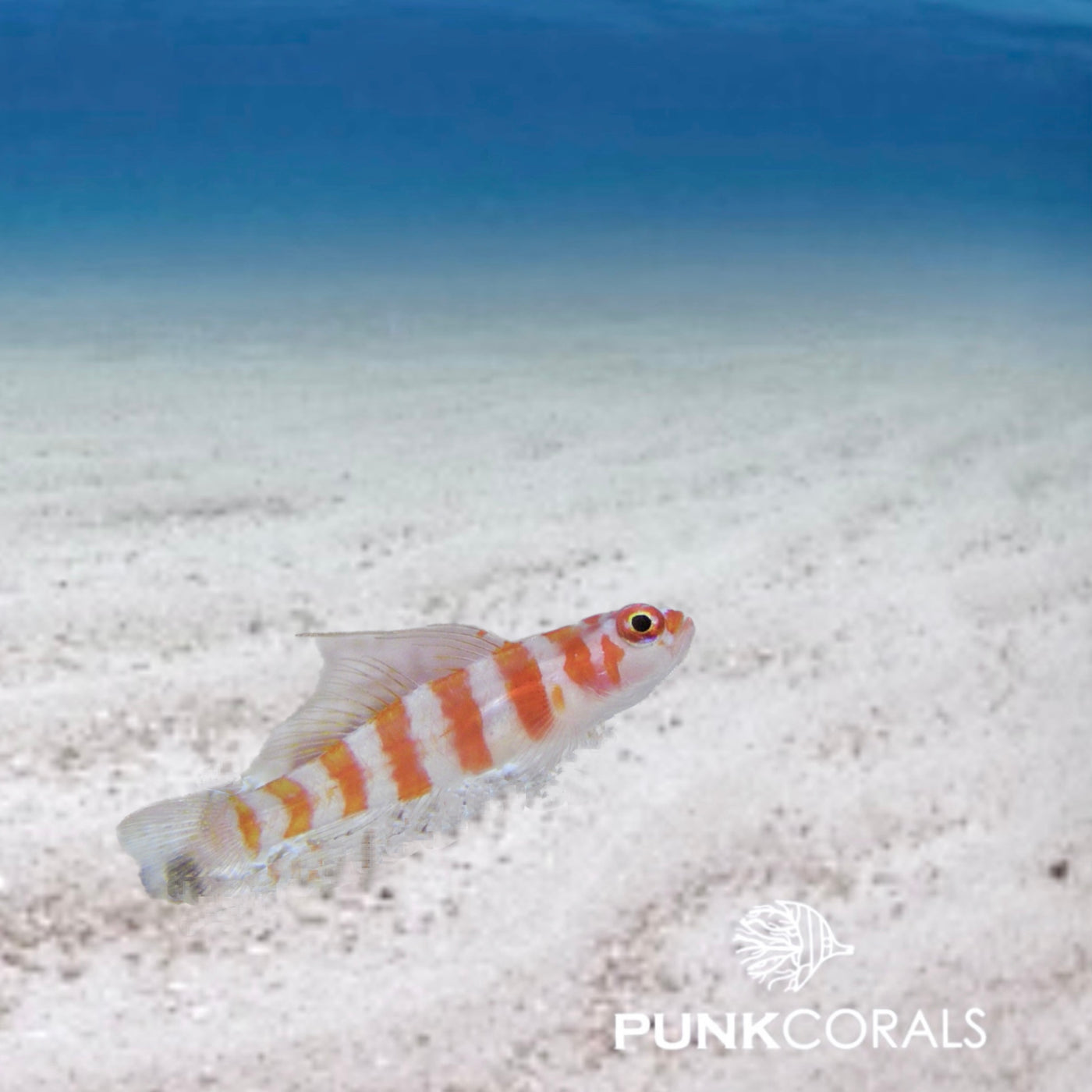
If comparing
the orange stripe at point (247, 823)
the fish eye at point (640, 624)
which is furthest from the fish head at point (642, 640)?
the orange stripe at point (247, 823)

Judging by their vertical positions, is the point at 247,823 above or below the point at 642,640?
below

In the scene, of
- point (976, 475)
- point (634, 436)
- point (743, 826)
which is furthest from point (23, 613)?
point (976, 475)

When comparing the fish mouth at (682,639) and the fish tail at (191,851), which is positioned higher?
the fish mouth at (682,639)

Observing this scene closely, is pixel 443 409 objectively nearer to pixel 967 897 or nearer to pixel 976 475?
pixel 976 475

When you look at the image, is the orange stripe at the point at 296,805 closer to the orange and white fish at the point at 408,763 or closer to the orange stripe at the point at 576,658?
the orange and white fish at the point at 408,763

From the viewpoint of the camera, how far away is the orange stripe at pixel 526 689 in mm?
563

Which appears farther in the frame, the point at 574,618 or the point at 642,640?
the point at 574,618

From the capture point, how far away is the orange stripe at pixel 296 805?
56 cm

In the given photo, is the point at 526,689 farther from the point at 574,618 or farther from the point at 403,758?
the point at 574,618

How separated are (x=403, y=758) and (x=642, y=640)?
15 centimetres

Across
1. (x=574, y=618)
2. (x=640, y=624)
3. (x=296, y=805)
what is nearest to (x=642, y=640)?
(x=640, y=624)

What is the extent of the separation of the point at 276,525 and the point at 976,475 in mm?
2237

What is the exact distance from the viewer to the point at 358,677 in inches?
24.0

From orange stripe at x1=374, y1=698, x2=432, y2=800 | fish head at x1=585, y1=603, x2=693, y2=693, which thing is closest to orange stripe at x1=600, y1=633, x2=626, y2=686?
fish head at x1=585, y1=603, x2=693, y2=693
